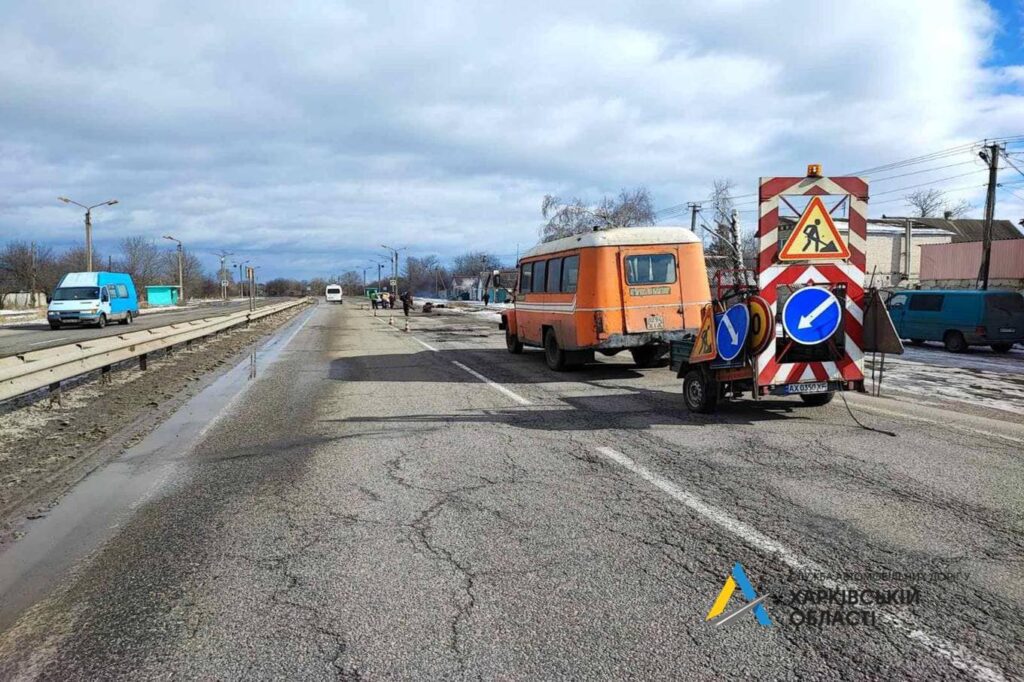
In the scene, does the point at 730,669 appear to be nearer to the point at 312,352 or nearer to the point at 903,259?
the point at 312,352

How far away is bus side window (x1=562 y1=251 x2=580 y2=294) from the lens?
12.4 metres

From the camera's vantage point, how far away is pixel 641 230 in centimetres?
1237

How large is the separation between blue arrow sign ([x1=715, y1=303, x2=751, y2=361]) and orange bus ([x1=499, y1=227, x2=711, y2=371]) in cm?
380

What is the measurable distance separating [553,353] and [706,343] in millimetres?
5291

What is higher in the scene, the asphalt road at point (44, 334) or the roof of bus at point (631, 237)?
the roof of bus at point (631, 237)

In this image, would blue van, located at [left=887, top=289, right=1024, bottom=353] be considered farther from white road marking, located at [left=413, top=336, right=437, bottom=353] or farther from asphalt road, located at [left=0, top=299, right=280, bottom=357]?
asphalt road, located at [left=0, top=299, right=280, bottom=357]

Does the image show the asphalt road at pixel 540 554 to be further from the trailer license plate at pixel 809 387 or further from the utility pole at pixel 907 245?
the utility pole at pixel 907 245

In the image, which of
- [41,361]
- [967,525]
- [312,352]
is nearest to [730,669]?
[967,525]

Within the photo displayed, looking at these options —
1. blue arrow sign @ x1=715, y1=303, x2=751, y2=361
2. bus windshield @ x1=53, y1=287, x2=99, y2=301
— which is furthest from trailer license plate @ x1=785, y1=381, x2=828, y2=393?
bus windshield @ x1=53, y1=287, x2=99, y2=301

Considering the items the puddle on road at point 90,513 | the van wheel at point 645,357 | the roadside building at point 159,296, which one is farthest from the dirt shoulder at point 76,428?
the roadside building at point 159,296

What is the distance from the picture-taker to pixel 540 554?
13.3 ft

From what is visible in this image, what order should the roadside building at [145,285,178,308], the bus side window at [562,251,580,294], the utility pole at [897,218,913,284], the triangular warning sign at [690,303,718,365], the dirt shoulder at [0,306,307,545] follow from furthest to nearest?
the roadside building at [145,285,178,308] < the utility pole at [897,218,913,284] < the bus side window at [562,251,580,294] < the triangular warning sign at [690,303,718,365] < the dirt shoulder at [0,306,307,545]

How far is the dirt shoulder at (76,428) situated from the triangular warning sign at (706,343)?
6487mm

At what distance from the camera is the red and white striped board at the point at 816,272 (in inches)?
310
